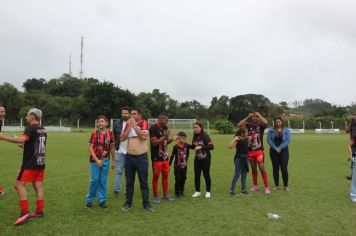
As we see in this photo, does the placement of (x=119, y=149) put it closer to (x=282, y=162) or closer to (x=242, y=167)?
(x=242, y=167)

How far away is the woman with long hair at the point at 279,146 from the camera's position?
353 inches

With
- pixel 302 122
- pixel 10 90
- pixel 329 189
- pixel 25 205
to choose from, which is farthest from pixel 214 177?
pixel 10 90

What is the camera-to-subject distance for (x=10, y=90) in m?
67.1

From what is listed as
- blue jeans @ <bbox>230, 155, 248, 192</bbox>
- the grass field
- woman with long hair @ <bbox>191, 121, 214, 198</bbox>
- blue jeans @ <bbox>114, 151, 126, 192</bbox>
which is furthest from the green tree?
blue jeans @ <bbox>230, 155, 248, 192</bbox>

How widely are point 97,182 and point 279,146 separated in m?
4.80

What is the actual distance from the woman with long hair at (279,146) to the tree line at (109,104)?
3920cm

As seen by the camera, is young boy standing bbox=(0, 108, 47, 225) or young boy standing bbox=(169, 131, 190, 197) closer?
young boy standing bbox=(0, 108, 47, 225)

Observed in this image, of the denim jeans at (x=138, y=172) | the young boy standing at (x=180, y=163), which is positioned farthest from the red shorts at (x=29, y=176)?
the young boy standing at (x=180, y=163)

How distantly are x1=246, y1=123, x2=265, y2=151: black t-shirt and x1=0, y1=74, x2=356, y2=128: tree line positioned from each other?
1555 inches

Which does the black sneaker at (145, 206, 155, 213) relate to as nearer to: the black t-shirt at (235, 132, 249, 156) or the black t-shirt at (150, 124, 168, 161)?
the black t-shirt at (150, 124, 168, 161)

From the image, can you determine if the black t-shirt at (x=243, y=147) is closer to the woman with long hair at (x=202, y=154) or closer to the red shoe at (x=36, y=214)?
the woman with long hair at (x=202, y=154)

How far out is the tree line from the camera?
221 ft

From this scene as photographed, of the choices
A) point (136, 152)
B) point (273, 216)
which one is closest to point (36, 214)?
point (136, 152)

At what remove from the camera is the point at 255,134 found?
8.86 metres
